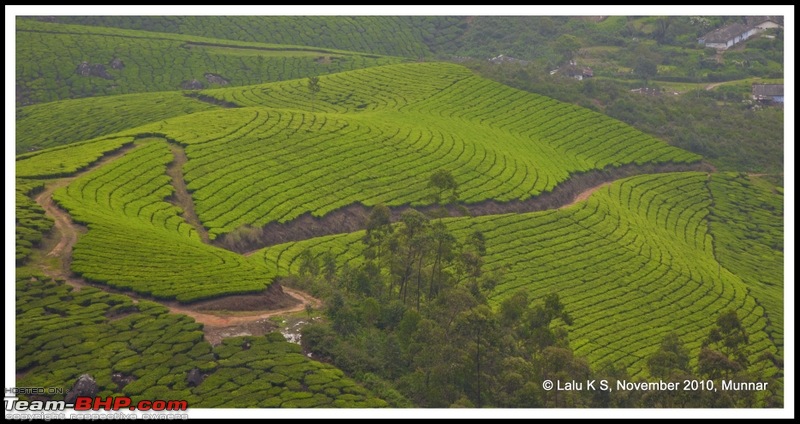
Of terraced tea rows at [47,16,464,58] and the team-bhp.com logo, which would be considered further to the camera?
terraced tea rows at [47,16,464,58]

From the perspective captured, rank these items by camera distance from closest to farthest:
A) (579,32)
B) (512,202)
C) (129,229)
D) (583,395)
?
(583,395) < (129,229) < (512,202) < (579,32)

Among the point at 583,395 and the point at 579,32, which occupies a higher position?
the point at 579,32

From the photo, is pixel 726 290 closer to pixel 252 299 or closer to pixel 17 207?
pixel 252 299

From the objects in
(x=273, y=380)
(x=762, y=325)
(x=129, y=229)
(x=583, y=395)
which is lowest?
(x=762, y=325)

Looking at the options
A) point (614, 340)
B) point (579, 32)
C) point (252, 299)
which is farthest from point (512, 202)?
point (579, 32)

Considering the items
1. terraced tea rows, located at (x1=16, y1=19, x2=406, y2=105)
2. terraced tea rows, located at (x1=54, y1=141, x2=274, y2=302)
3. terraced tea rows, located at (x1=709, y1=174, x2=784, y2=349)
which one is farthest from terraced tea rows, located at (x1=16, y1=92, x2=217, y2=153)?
terraced tea rows, located at (x1=709, y1=174, x2=784, y2=349)

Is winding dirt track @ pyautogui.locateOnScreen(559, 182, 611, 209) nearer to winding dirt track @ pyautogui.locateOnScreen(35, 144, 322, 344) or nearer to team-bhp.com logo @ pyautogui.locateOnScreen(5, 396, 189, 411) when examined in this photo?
winding dirt track @ pyautogui.locateOnScreen(35, 144, 322, 344)

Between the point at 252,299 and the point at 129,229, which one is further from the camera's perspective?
the point at 129,229
